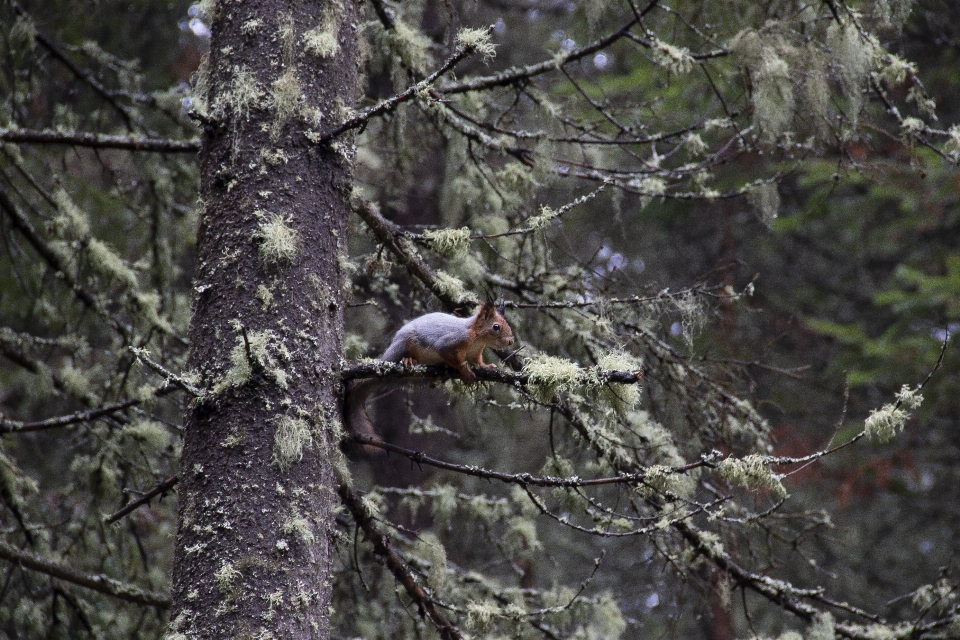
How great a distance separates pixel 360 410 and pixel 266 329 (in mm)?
735

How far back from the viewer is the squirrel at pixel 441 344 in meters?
3.40

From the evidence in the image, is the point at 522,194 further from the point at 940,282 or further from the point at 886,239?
the point at 886,239

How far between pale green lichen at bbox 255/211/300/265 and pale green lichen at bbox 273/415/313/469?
22.0 inches

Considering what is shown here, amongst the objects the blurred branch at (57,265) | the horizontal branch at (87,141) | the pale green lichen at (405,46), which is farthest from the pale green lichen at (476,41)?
the blurred branch at (57,265)

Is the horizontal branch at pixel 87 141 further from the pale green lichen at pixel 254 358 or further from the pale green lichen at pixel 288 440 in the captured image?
the pale green lichen at pixel 288 440

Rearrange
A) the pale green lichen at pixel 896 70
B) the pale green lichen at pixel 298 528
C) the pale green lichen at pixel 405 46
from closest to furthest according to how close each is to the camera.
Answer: the pale green lichen at pixel 298 528
the pale green lichen at pixel 405 46
the pale green lichen at pixel 896 70

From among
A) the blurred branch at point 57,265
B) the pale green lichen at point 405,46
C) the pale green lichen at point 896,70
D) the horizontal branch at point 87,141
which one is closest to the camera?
the horizontal branch at point 87,141

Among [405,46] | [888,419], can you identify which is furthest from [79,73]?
[888,419]

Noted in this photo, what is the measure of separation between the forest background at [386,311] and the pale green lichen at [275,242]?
0.01 meters

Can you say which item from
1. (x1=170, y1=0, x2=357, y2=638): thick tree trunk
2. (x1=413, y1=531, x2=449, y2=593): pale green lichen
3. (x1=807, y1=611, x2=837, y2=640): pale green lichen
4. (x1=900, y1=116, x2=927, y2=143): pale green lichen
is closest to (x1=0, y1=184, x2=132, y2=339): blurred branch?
(x1=170, y1=0, x2=357, y2=638): thick tree trunk

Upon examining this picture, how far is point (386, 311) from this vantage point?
4.28 metres

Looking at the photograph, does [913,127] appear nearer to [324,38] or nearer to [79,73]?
[324,38]

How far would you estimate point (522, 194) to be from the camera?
4633mm

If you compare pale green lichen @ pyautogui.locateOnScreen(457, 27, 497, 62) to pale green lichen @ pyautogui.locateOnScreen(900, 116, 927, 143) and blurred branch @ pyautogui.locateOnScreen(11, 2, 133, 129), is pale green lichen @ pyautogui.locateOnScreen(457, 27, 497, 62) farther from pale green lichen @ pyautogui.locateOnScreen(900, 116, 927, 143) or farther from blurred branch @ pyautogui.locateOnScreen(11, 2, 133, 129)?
blurred branch @ pyautogui.locateOnScreen(11, 2, 133, 129)
